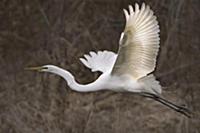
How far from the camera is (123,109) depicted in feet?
18.2

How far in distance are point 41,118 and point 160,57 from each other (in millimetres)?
1042

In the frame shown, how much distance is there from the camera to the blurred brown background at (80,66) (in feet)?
18.1

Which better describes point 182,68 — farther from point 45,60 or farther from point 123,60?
point 123,60

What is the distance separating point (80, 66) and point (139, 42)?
216 cm

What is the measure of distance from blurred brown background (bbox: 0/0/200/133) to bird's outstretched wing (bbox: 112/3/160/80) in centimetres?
174

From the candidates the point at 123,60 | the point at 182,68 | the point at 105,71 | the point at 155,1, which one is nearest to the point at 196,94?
the point at 182,68

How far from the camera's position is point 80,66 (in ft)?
18.9

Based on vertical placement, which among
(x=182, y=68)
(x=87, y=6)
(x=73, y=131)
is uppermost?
(x=87, y=6)

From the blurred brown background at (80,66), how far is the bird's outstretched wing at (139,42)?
1737 mm

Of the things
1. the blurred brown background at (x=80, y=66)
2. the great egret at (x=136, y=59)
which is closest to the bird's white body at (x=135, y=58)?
the great egret at (x=136, y=59)

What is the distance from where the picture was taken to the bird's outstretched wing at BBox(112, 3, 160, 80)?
3.58m

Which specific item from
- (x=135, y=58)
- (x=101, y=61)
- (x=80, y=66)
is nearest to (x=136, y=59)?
(x=135, y=58)

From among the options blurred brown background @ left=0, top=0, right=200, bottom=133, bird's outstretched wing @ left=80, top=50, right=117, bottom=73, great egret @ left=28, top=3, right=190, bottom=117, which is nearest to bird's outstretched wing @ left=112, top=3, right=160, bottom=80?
great egret @ left=28, top=3, right=190, bottom=117

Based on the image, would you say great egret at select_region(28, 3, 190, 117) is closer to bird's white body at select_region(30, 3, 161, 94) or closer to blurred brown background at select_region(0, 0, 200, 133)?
bird's white body at select_region(30, 3, 161, 94)
